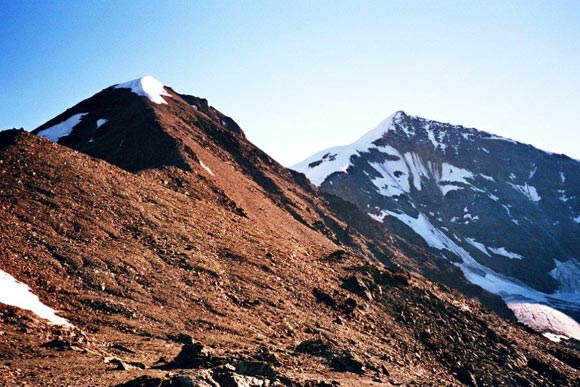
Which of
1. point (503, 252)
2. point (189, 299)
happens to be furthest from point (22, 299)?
point (503, 252)

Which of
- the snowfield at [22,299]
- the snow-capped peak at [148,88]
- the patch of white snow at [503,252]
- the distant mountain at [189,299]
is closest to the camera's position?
the distant mountain at [189,299]

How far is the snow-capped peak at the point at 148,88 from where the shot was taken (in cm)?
7606

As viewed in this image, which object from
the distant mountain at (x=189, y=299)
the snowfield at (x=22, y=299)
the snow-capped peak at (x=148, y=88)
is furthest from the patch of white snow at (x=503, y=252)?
the snowfield at (x=22, y=299)

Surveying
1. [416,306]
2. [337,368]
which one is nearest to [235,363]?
[337,368]

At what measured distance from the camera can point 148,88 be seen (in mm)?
80562

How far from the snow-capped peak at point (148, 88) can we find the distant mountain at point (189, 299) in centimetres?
2289

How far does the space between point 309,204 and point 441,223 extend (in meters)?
123

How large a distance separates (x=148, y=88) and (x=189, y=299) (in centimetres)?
6458

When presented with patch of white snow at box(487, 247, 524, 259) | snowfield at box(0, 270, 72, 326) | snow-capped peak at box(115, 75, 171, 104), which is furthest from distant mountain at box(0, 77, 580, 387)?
patch of white snow at box(487, 247, 524, 259)

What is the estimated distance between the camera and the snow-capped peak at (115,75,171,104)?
76062mm

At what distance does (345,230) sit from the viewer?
84062 millimetres

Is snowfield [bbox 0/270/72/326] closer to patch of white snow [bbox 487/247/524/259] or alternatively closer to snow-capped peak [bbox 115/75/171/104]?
snow-capped peak [bbox 115/75/171/104]

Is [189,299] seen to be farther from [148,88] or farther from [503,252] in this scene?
[503,252]

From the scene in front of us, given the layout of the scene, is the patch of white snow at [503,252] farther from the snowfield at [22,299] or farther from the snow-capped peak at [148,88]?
the snowfield at [22,299]
